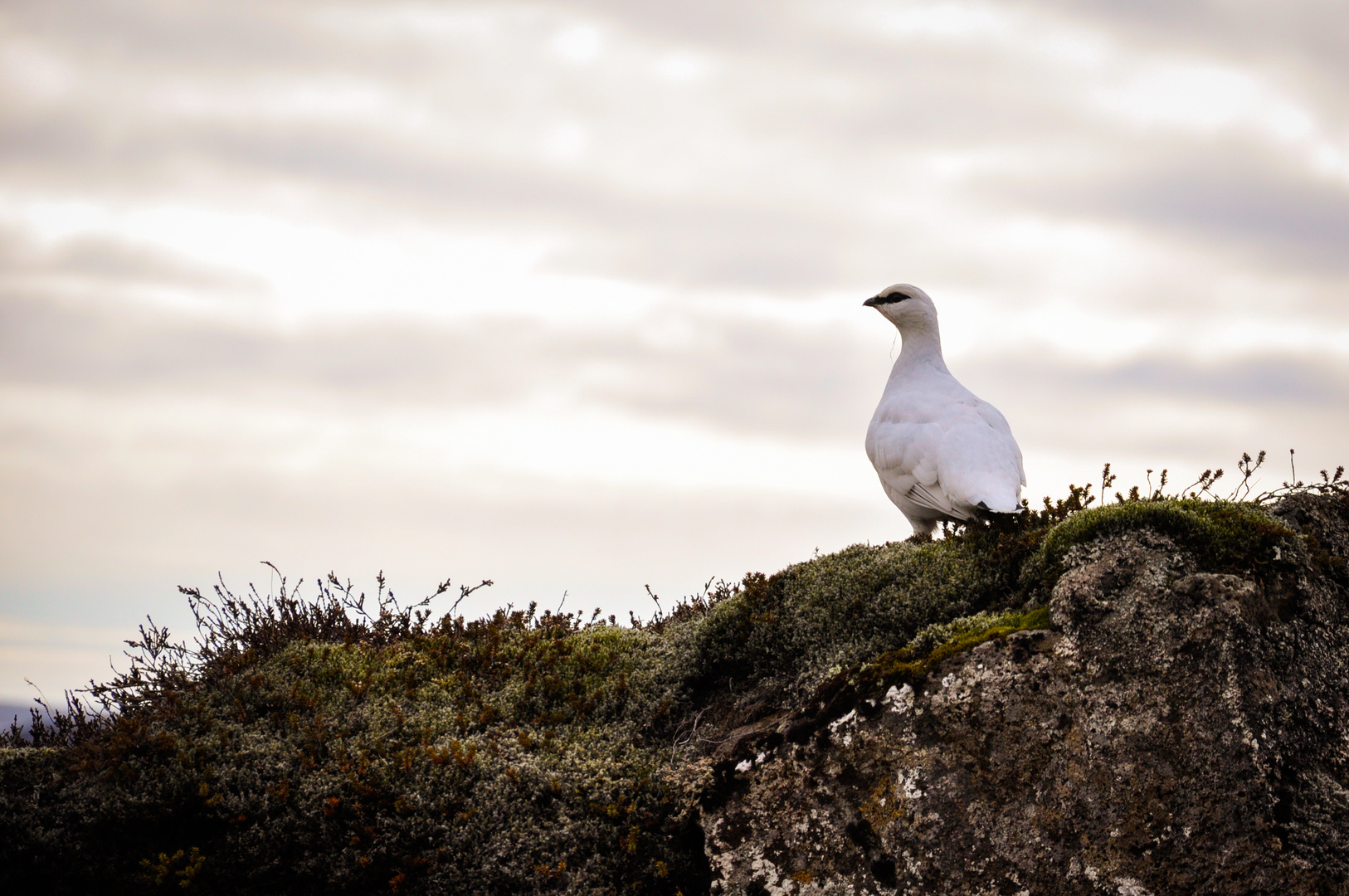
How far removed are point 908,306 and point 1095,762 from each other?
529 centimetres

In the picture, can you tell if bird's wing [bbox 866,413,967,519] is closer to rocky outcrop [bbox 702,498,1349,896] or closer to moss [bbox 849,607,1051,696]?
moss [bbox 849,607,1051,696]

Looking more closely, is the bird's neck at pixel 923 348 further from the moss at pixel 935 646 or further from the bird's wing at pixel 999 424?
the moss at pixel 935 646

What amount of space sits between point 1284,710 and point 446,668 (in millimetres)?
5345

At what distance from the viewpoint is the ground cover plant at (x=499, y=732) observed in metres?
5.82

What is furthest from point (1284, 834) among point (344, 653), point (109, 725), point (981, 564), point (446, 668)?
point (109, 725)

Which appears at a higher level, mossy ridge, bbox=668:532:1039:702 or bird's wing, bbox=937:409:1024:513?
bird's wing, bbox=937:409:1024:513

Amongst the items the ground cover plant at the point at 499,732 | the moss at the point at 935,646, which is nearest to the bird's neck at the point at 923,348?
the ground cover plant at the point at 499,732

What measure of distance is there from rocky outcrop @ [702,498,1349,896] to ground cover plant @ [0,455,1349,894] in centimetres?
27

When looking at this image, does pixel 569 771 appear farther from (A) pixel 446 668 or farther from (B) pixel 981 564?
(B) pixel 981 564

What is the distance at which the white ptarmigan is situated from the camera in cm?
780

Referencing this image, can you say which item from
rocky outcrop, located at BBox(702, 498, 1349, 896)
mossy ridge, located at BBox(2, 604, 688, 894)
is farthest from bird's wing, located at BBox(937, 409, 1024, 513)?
mossy ridge, located at BBox(2, 604, 688, 894)

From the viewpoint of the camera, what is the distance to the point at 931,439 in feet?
27.1

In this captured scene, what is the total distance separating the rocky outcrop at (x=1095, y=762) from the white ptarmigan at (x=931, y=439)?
198cm

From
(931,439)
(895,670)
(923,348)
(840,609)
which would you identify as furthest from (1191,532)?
(923,348)
